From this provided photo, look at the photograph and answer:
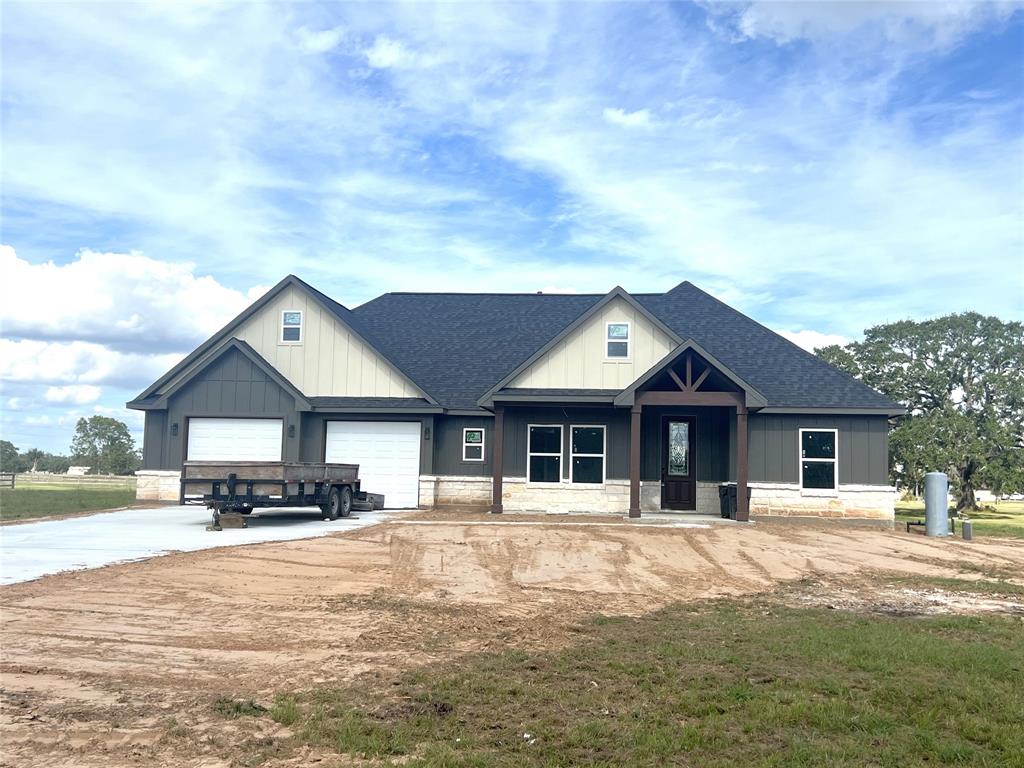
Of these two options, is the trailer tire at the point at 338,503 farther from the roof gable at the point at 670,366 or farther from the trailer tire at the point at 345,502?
the roof gable at the point at 670,366

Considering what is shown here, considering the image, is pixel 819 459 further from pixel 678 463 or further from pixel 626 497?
pixel 626 497

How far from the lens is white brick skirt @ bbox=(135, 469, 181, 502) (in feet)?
79.8

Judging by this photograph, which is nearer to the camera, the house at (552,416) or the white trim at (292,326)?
the house at (552,416)

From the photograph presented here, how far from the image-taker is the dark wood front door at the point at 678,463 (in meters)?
23.1

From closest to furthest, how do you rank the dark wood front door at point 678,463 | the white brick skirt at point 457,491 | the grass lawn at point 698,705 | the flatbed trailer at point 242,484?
the grass lawn at point 698,705, the flatbed trailer at point 242,484, the dark wood front door at point 678,463, the white brick skirt at point 457,491

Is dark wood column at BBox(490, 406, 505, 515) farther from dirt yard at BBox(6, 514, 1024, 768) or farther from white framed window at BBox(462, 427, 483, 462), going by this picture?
dirt yard at BBox(6, 514, 1024, 768)

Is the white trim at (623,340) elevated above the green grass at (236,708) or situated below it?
above

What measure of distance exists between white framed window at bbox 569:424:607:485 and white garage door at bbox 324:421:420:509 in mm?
4517

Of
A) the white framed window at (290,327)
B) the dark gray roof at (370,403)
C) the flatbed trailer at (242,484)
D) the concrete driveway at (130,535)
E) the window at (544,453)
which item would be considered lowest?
the concrete driveway at (130,535)

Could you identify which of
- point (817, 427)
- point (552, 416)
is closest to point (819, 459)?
point (817, 427)

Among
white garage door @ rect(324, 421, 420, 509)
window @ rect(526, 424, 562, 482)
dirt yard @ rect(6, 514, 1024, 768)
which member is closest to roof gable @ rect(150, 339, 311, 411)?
white garage door @ rect(324, 421, 420, 509)

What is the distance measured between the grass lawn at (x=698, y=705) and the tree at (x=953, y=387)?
26.0m

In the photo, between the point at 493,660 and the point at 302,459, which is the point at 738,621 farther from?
the point at 302,459

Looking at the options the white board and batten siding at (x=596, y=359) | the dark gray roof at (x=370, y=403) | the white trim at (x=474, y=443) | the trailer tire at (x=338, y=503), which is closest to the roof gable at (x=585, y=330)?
the white board and batten siding at (x=596, y=359)
